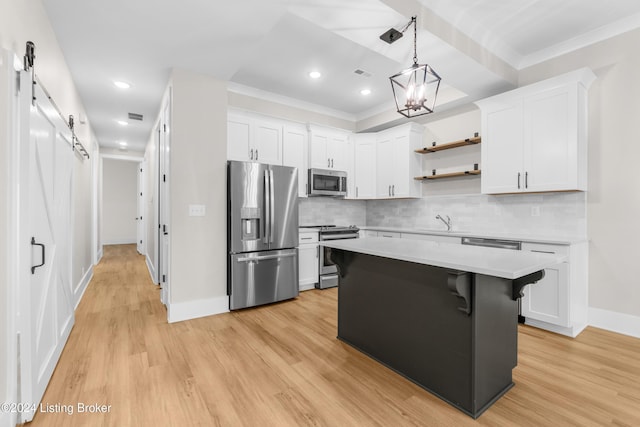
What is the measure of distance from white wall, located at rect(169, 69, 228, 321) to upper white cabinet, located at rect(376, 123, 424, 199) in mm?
2658

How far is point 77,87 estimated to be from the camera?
3.86 m

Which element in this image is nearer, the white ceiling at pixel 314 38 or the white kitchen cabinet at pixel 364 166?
the white ceiling at pixel 314 38

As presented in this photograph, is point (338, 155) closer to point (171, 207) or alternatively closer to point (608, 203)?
point (171, 207)

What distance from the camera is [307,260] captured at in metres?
4.48

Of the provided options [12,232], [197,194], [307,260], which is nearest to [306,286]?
[307,260]

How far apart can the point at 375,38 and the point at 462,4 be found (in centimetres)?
82

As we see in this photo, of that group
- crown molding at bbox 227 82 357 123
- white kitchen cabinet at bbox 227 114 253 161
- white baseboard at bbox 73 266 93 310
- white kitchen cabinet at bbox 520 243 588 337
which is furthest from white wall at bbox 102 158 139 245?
white kitchen cabinet at bbox 520 243 588 337

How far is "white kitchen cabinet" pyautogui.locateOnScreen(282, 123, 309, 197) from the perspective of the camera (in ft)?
14.9

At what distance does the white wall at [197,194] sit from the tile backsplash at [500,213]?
303 centimetres

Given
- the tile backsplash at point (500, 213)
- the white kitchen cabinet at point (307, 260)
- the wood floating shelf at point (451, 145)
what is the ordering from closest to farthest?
the tile backsplash at point (500, 213) < the wood floating shelf at point (451, 145) < the white kitchen cabinet at point (307, 260)

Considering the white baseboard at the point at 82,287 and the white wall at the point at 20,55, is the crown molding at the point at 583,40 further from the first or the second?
the white baseboard at the point at 82,287

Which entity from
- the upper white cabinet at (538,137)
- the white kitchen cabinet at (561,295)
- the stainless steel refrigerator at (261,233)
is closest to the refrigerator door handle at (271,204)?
the stainless steel refrigerator at (261,233)

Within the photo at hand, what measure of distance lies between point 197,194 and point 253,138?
122 cm

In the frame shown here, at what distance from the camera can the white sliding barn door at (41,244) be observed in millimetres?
1704
